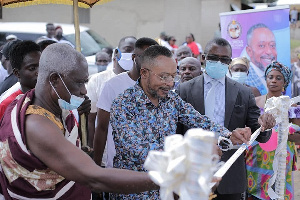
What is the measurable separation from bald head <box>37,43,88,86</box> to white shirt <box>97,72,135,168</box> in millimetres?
1243

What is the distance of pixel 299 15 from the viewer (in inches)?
1096

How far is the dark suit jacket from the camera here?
12.8ft

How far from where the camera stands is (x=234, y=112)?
3.90m

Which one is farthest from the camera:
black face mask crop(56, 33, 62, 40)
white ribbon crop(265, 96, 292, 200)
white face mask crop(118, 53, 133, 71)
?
black face mask crop(56, 33, 62, 40)

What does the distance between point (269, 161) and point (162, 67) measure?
2191 millimetres

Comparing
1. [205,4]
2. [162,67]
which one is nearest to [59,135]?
[162,67]

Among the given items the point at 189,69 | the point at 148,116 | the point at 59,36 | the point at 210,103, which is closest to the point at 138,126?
the point at 148,116

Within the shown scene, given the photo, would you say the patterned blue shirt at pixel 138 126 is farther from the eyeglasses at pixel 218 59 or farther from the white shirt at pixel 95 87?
the white shirt at pixel 95 87

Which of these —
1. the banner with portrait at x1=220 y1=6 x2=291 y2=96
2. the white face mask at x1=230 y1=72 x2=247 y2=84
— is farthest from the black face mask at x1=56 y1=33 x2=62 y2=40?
the white face mask at x1=230 y1=72 x2=247 y2=84

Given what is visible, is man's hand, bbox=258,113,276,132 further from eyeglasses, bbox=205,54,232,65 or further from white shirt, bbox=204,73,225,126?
eyeglasses, bbox=205,54,232,65

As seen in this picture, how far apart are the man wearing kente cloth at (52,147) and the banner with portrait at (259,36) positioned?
16.7 ft

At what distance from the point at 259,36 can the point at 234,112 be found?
13.6ft

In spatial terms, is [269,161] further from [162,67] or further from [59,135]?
[59,135]

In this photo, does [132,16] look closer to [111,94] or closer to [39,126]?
[111,94]
